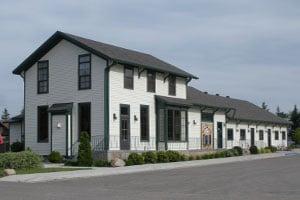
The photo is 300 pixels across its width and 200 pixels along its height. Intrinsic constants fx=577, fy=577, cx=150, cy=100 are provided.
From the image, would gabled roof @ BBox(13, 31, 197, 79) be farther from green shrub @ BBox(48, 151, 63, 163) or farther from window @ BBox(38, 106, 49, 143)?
green shrub @ BBox(48, 151, 63, 163)

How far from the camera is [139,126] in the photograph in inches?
1382

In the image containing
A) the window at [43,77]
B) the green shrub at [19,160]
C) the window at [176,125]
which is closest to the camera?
the green shrub at [19,160]

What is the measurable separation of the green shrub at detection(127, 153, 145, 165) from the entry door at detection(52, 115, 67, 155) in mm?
4531

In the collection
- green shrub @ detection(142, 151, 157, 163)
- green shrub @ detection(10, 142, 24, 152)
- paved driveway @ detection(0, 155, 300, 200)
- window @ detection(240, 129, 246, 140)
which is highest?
window @ detection(240, 129, 246, 140)

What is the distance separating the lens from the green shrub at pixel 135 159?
31.4m

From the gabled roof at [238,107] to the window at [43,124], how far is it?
13032 mm

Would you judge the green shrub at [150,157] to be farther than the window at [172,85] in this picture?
No

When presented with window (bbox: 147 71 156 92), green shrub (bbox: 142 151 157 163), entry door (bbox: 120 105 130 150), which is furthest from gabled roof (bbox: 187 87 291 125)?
green shrub (bbox: 142 151 157 163)

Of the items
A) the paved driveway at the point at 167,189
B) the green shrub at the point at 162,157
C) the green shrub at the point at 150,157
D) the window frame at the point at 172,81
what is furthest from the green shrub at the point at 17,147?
the paved driveway at the point at 167,189

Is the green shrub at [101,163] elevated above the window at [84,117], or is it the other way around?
the window at [84,117]

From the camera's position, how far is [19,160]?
2619 centimetres

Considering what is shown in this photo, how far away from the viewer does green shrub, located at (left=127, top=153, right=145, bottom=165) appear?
1237 inches

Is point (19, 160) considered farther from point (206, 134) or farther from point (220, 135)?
point (220, 135)

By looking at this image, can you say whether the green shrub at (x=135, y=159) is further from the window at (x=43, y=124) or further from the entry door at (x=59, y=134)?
the window at (x=43, y=124)
